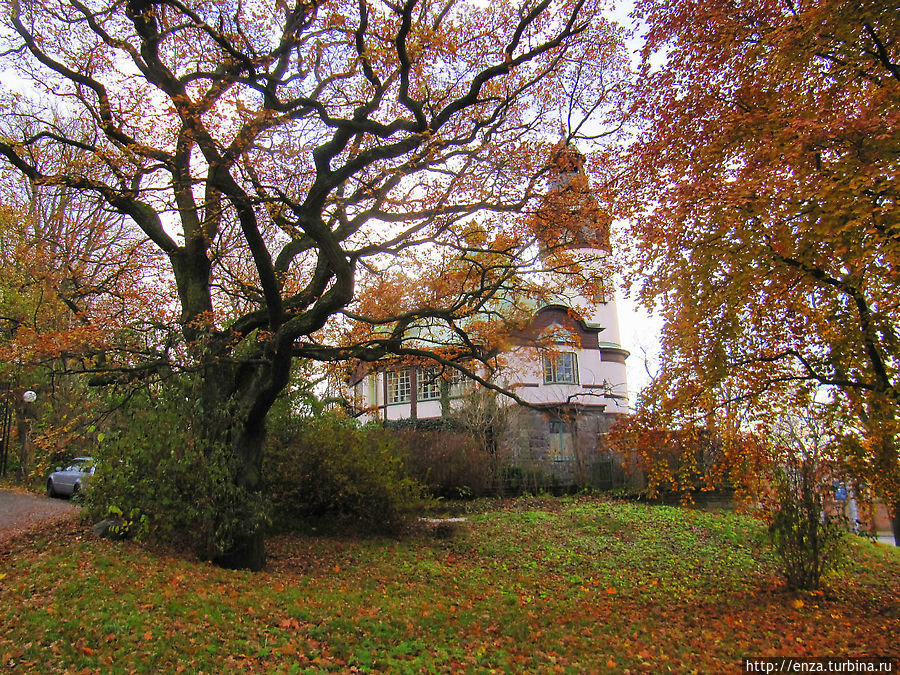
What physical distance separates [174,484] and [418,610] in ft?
13.7

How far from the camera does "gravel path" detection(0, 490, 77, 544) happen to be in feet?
37.9

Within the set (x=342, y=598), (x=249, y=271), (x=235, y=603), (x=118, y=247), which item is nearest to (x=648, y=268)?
(x=342, y=598)

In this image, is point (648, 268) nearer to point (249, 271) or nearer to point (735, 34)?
point (735, 34)

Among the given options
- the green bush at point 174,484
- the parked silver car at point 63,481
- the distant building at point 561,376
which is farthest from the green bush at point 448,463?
the parked silver car at point 63,481

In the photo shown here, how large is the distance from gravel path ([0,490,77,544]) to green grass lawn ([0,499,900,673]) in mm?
2774

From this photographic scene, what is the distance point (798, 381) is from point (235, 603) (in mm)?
7985

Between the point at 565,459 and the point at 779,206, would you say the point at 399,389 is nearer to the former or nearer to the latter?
the point at 565,459

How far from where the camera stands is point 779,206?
6410 mm

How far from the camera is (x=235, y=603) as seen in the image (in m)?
6.41

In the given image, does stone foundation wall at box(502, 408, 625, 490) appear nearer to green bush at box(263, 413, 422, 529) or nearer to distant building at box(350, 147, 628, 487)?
distant building at box(350, 147, 628, 487)

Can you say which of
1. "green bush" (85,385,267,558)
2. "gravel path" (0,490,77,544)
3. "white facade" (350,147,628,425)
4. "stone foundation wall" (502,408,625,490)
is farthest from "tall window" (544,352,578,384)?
"gravel path" (0,490,77,544)

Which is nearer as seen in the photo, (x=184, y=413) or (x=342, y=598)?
(x=342, y=598)

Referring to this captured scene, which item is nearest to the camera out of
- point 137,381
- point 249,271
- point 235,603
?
point 235,603

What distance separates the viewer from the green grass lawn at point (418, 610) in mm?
5137
